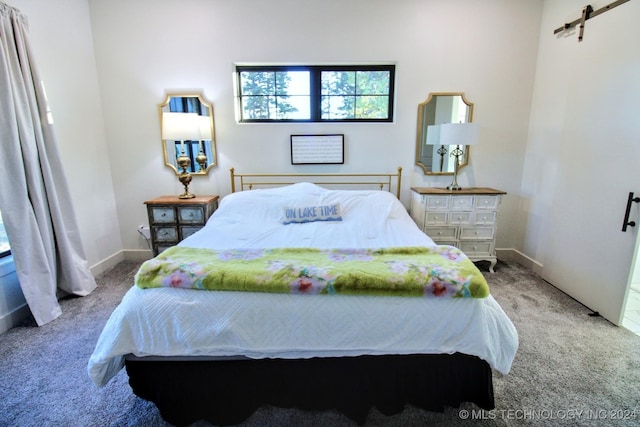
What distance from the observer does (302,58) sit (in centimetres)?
327

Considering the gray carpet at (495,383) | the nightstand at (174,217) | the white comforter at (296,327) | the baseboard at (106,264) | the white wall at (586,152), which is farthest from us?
the baseboard at (106,264)

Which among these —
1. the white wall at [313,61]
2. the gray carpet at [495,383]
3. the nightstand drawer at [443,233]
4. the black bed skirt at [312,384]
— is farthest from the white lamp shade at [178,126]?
the nightstand drawer at [443,233]

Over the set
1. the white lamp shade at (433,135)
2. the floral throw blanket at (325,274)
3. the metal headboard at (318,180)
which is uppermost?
the white lamp shade at (433,135)

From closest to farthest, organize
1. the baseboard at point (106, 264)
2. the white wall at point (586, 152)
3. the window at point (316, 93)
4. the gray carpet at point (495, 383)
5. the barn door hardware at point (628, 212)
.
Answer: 1. the gray carpet at point (495, 383)
2. the barn door hardware at point (628, 212)
3. the white wall at point (586, 152)
4. the baseboard at point (106, 264)
5. the window at point (316, 93)

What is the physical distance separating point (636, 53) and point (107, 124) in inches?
186

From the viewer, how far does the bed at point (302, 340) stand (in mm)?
1455

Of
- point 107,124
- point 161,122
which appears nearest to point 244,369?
point 161,122

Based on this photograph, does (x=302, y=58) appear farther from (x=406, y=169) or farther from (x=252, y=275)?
(x=252, y=275)

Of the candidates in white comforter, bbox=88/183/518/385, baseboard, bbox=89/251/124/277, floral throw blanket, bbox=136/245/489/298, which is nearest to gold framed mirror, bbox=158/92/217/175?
baseboard, bbox=89/251/124/277

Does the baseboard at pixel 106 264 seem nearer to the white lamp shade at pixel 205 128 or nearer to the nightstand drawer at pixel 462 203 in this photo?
the white lamp shade at pixel 205 128

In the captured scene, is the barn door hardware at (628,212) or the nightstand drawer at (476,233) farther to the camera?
the nightstand drawer at (476,233)

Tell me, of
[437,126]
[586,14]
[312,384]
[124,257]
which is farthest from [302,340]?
[586,14]

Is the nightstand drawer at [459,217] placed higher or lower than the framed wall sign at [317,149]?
lower

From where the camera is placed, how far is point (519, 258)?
11.7 feet
